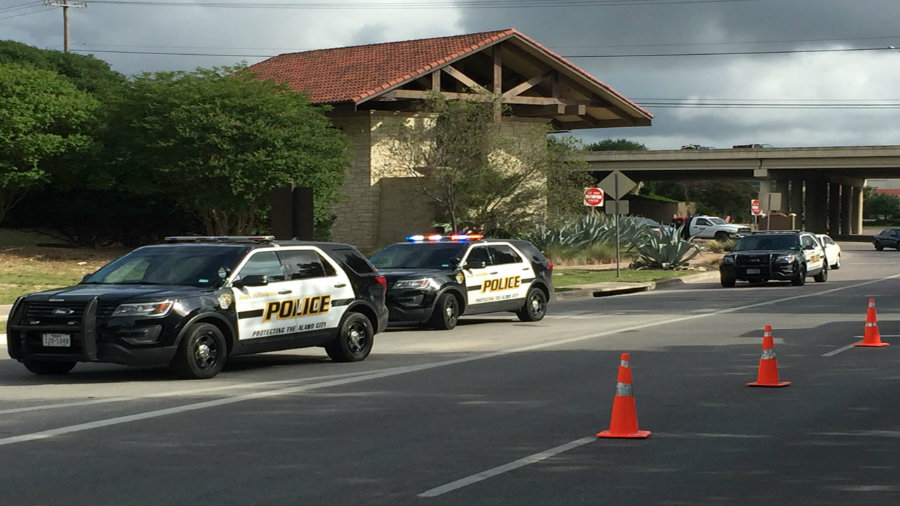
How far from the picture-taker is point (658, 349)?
54.9 feet

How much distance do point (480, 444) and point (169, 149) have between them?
28.9 m

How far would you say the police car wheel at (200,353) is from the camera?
1302cm

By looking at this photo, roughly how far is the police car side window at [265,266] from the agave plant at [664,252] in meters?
28.2

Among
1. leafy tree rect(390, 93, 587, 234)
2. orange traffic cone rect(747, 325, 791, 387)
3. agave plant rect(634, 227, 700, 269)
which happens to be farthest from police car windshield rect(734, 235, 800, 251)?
orange traffic cone rect(747, 325, 791, 387)

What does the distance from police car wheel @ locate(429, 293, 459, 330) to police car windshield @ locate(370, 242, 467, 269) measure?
702mm

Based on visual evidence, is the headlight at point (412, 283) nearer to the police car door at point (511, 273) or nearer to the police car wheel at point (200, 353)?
the police car door at point (511, 273)

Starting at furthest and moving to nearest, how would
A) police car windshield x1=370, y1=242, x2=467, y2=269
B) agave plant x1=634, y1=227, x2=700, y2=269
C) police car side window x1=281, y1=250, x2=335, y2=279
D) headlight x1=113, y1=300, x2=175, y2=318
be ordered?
1. agave plant x1=634, y1=227, x2=700, y2=269
2. police car windshield x1=370, y1=242, x2=467, y2=269
3. police car side window x1=281, y1=250, x2=335, y2=279
4. headlight x1=113, y1=300, x2=175, y2=318

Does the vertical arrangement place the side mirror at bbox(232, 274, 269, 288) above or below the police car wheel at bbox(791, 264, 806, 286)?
above

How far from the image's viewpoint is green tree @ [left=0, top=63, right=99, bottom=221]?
3850 cm

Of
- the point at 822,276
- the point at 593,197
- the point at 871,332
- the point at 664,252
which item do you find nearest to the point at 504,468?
the point at 871,332

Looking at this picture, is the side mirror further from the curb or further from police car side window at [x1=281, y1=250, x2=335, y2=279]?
the curb

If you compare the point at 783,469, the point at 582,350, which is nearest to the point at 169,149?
the point at 582,350

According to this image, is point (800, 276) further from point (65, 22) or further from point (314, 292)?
point (65, 22)

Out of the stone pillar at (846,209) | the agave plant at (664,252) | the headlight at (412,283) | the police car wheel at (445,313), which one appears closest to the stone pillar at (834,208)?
the stone pillar at (846,209)
